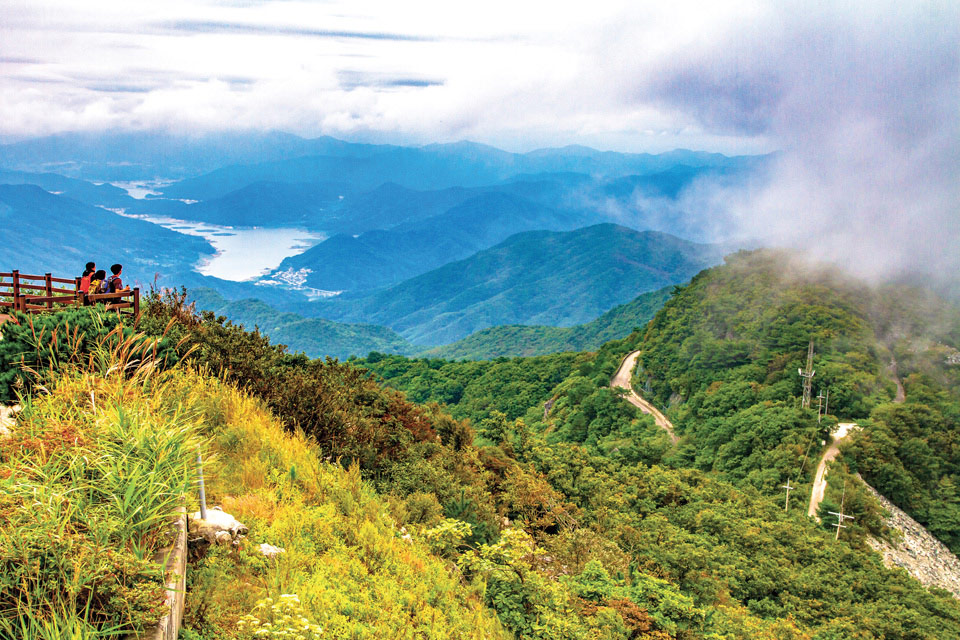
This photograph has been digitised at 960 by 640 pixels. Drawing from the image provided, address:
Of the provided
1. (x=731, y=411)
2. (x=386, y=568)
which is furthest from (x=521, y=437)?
(x=731, y=411)

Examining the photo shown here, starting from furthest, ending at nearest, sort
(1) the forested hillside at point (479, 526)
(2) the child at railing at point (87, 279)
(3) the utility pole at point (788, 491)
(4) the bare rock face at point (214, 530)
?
(3) the utility pole at point (788, 491) < (2) the child at railing at point (87, 279) < (1) the forested hillside at point (479, 526) < (4) the bare rock face at point (214, 530)

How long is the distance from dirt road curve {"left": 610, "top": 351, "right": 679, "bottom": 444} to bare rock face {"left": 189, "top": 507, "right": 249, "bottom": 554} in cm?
6030

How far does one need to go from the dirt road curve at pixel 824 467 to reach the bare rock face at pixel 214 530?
45.3m

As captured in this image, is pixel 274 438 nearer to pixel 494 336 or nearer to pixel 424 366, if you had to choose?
pixel 424 366

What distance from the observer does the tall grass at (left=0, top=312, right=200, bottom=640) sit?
12.5 feet

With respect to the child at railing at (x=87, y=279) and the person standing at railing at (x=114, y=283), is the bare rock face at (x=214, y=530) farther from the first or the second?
the child at railing at (x=87, y=279)

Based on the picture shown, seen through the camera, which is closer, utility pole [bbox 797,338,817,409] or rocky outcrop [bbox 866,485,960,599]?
rocky outcrop [bbox 866,485,960,599]

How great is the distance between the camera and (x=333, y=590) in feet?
18.9

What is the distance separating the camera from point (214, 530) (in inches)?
231

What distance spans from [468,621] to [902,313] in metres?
90.6

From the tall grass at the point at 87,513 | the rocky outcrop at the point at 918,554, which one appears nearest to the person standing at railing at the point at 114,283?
the tall grass at the point at 87,513

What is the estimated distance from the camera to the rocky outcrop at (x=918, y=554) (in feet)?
135

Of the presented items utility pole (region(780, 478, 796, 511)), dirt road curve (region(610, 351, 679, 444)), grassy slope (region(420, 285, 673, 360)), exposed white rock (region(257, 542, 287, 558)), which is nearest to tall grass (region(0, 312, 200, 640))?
exposed white rock (region(257, 542, 287, 558))

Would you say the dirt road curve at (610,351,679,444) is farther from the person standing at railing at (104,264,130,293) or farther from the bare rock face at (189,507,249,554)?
the bare rock face at (189,507,249,554)
